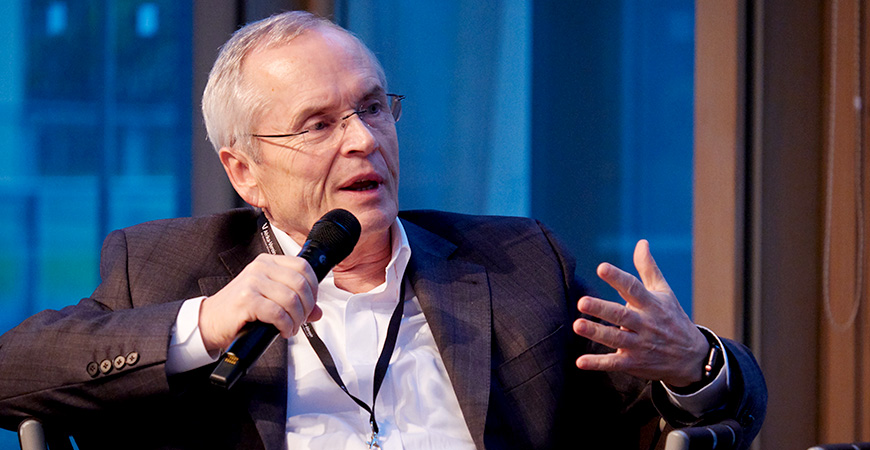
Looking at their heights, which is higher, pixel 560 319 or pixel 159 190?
pixel 159 190

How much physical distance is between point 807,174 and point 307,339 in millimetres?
1918

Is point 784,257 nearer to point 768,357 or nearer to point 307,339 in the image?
point 768,357

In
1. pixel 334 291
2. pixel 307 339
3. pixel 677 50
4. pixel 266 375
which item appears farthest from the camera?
pixel 677 50

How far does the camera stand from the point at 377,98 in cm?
186

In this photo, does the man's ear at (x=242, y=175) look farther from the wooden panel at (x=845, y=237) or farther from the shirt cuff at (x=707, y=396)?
the wooden panel at (x=845, y=237)

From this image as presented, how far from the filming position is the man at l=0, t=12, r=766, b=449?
1458mm

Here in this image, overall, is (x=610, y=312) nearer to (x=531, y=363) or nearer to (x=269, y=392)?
(x=531, y=363)

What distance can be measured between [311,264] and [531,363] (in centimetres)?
62

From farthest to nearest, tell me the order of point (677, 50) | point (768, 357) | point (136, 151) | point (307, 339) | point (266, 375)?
point (677, 50), point (768, 357), point (136, 151), point (307, 339), point (266, 375)

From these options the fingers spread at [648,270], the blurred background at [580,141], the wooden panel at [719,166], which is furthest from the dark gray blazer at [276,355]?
the wooden panel at [719,166]

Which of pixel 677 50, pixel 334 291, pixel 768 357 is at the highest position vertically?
pixel 677 50

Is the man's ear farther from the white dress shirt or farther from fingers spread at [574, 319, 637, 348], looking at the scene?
fingers spread at [574, 319, 637, 348]

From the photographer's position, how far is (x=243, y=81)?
6.02ft

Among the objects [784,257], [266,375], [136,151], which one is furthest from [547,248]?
[136,151]
